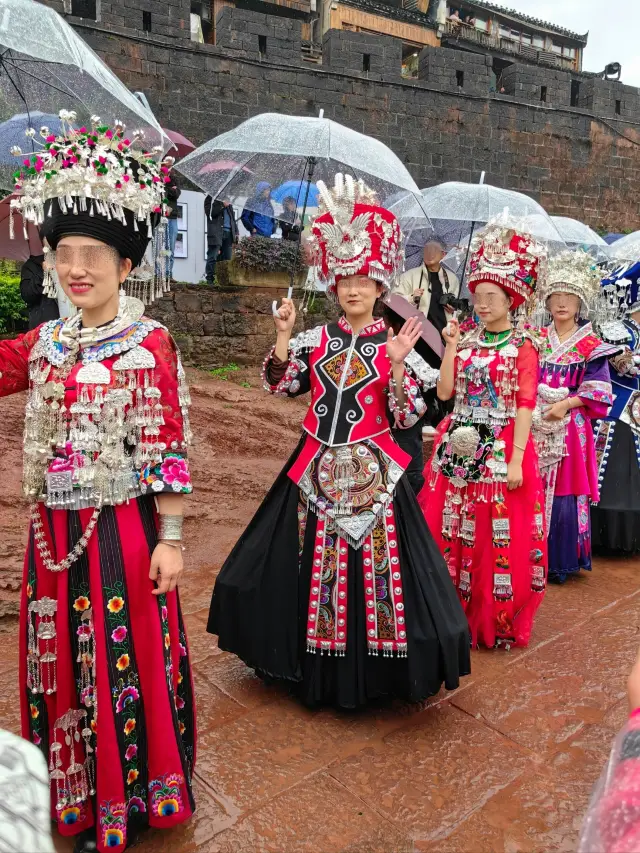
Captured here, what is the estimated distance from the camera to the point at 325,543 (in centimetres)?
292

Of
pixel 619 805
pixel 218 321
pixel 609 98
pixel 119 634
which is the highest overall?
pixel 609 98

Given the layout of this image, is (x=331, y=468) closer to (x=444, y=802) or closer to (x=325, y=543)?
(x=325, y=543)

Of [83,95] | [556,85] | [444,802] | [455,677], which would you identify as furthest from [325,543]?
[556,85]

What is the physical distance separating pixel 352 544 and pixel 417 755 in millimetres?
845

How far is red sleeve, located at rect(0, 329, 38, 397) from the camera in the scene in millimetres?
2199

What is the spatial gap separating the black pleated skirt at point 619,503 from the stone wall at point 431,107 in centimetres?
1165

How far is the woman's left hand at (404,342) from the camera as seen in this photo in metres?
2.74

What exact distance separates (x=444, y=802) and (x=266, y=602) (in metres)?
1.02

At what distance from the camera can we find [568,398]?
4.63 meters

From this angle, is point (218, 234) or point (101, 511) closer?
point (101, 511)

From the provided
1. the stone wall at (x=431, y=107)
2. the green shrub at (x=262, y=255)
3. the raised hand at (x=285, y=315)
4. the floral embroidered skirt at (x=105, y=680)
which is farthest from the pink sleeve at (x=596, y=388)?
the stone wall at (x=431, y=107)

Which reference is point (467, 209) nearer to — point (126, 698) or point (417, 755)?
point (417, 755)

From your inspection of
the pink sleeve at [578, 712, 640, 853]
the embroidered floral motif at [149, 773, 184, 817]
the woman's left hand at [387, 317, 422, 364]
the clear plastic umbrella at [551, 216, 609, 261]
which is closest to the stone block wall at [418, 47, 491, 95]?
the clear plastic umbrella at [551, 216, 609, 261]

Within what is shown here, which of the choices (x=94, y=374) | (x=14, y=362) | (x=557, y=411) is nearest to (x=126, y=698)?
(x=94, y=374)
